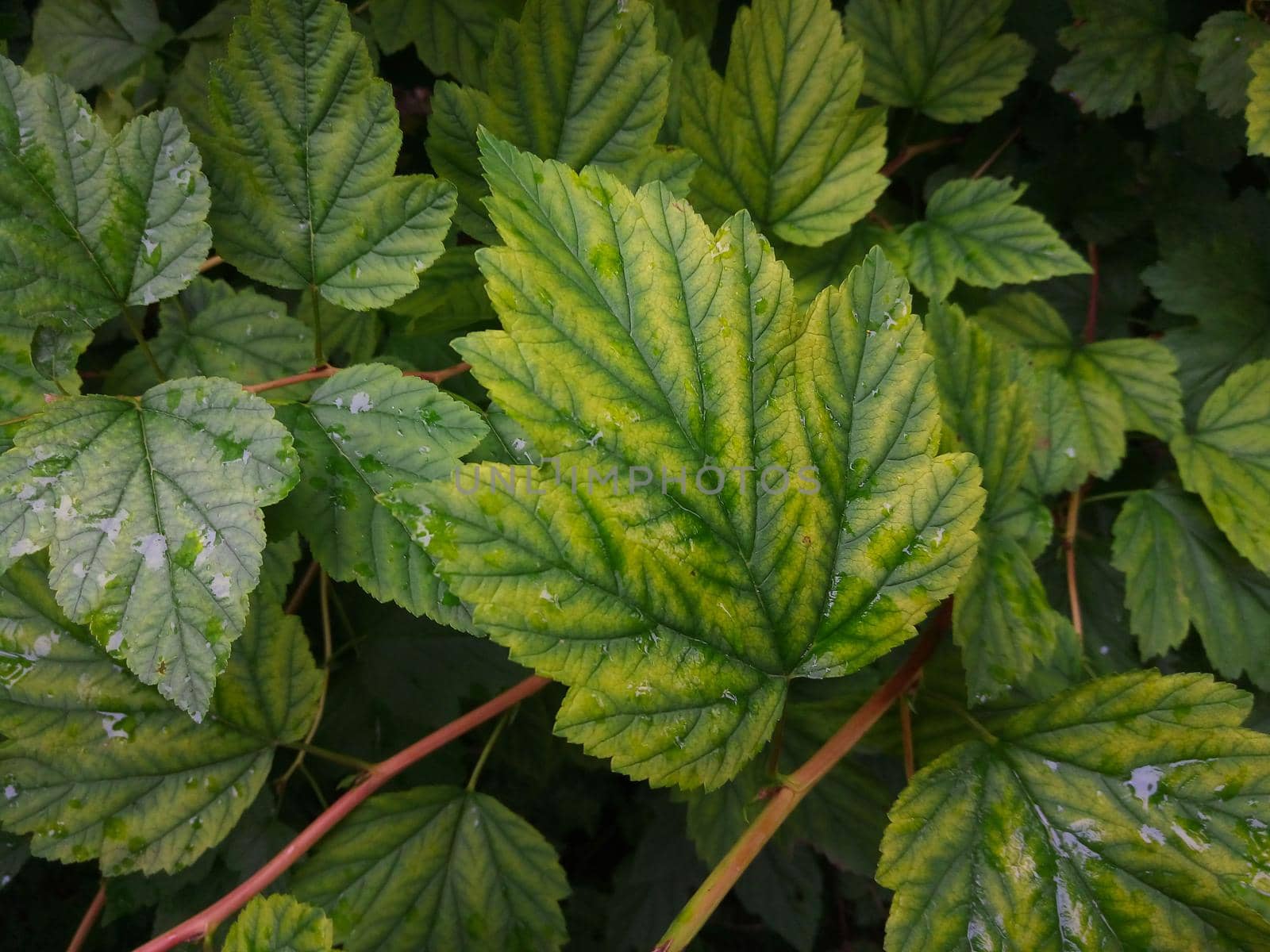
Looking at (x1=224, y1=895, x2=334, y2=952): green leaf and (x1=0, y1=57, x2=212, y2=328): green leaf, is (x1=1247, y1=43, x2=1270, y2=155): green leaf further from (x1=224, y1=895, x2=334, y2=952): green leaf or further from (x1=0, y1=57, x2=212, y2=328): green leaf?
(x1=224, y1=895, x2=334, y2=952): green leaf

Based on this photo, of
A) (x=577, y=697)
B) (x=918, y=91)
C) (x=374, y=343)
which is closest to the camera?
(x=577, y=697)

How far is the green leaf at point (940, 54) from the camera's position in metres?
1.33

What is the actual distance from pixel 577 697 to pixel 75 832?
665 mm

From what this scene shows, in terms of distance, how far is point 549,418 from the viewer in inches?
27.8

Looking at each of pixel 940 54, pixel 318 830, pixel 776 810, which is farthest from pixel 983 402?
pixel 318 830

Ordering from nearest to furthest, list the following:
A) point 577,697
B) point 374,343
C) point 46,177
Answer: point 577,697 < point 46,177 < point 374,343

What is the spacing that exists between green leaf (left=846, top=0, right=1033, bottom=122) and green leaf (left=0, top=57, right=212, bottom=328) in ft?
3.32

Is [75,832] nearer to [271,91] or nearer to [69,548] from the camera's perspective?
[69,548]

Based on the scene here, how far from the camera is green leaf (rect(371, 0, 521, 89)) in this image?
1.26 metres

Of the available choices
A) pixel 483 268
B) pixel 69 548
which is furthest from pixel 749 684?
pixel 69 548

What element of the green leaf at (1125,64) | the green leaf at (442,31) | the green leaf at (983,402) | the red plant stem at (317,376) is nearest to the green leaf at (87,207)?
the red plant stem at (317,376)

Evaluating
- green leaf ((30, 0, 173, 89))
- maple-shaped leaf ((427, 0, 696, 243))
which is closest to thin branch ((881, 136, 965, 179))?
maple-shaped leaf ((427, 0, 696, 243))

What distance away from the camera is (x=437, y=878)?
104 cm

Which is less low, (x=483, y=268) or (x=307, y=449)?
(x=483, y=268)
